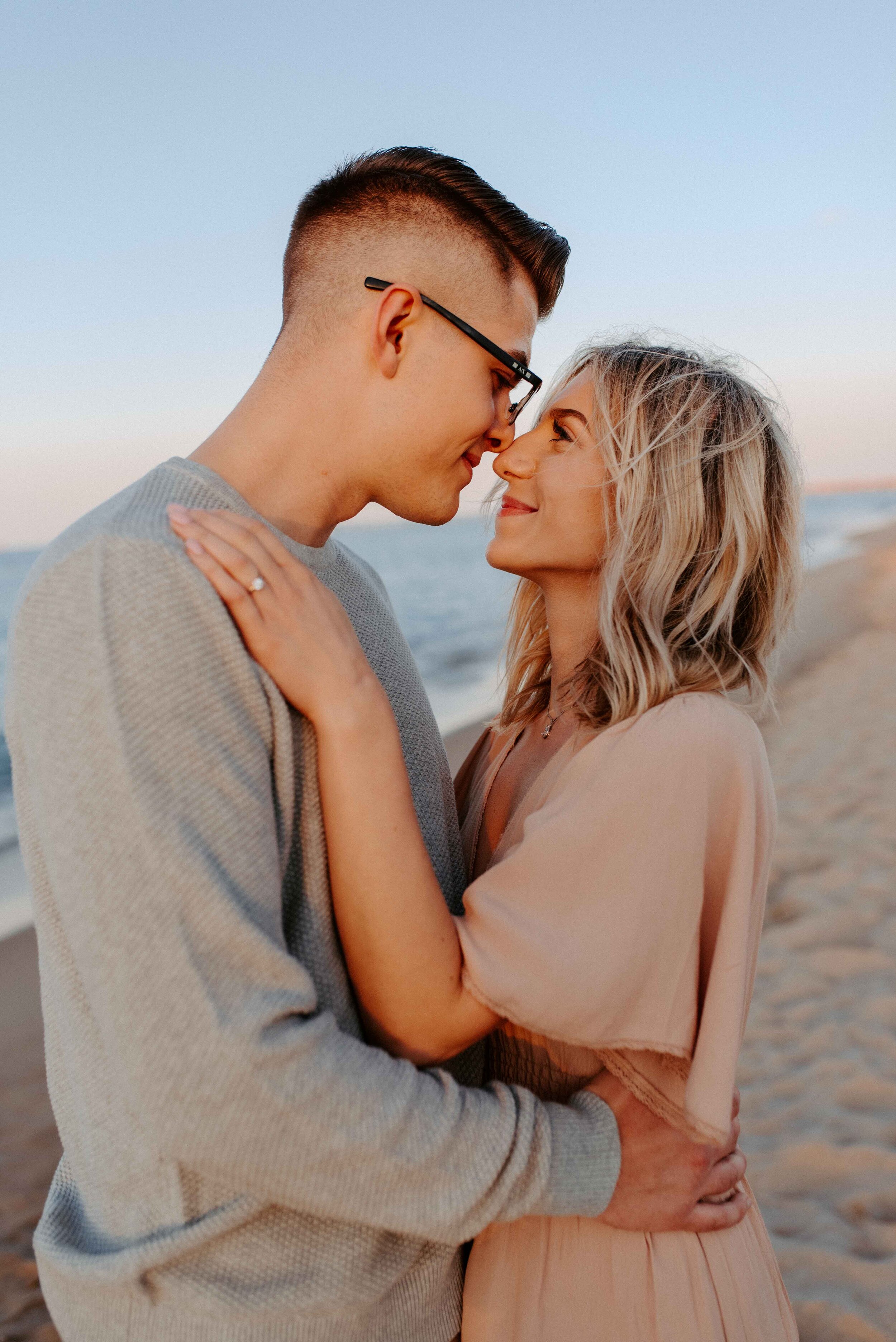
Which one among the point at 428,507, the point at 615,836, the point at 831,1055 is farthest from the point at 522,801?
the point at 831,1055

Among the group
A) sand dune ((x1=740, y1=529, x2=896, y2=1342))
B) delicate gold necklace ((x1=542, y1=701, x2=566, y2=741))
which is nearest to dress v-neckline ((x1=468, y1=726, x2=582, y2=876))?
delicate gold necklace ((x1=542, y1=701, x2=566, y2=741))

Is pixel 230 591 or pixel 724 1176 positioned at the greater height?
pixel 230 591

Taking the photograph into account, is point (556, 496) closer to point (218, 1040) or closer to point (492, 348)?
point (492, 348)

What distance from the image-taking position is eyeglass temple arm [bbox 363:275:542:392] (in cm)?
188

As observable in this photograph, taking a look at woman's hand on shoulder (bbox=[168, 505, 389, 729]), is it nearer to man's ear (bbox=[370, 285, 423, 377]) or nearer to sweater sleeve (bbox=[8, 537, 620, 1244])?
sweater sleeve (bbox=[8, 537, 620, 1244])

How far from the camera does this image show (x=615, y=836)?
161 cm

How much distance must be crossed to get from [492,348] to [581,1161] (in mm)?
1564

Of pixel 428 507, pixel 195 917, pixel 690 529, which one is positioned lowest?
pixel 195 917

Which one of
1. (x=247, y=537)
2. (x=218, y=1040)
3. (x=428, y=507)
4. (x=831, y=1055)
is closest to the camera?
(x=218, y=1040)

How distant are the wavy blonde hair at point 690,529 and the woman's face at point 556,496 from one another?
0.04m

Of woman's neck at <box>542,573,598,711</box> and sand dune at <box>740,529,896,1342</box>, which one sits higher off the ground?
woman's neck at <box>542,573,598,711</box>

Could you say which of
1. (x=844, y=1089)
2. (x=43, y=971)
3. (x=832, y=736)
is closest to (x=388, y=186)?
(x=43, y=971)

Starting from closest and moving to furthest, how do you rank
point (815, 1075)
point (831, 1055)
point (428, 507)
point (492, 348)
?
1. point (492, 348)
2. point (428, 507)
3. point (815, 1075)
4. point (831, 1055)

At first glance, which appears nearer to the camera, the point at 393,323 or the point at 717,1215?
the point at 717,1215
